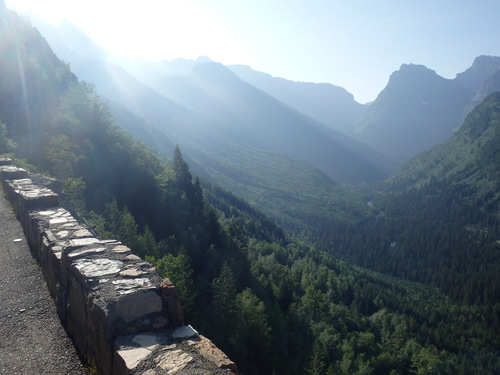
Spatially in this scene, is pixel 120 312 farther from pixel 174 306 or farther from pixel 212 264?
pixel 212 264

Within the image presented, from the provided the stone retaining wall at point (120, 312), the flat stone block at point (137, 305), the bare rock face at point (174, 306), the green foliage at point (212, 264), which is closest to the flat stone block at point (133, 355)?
the stone retaining wall at point (120, 312)

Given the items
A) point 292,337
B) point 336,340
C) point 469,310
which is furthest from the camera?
point 469,310

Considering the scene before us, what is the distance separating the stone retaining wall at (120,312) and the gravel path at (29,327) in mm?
250

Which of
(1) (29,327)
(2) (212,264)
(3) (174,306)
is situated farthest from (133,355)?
(2) (212,264)

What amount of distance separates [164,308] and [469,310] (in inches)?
6030

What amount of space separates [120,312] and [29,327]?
9.77ft

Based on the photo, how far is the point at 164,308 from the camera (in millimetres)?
5785

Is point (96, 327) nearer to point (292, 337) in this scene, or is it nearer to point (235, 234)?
point (292, 337)

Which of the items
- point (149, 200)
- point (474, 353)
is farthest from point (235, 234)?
point (474, 353)

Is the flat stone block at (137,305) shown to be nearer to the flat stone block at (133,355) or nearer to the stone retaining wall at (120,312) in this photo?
the stone retaining wall at (120,312)

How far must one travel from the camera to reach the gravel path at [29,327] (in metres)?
5.89

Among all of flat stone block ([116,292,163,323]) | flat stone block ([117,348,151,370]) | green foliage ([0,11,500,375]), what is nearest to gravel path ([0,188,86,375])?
flat stone block ([116,292,163,323])

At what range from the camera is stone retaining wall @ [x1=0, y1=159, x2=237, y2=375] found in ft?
15.8

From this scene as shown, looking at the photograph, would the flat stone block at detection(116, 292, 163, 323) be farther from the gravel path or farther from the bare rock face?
the gravel path
